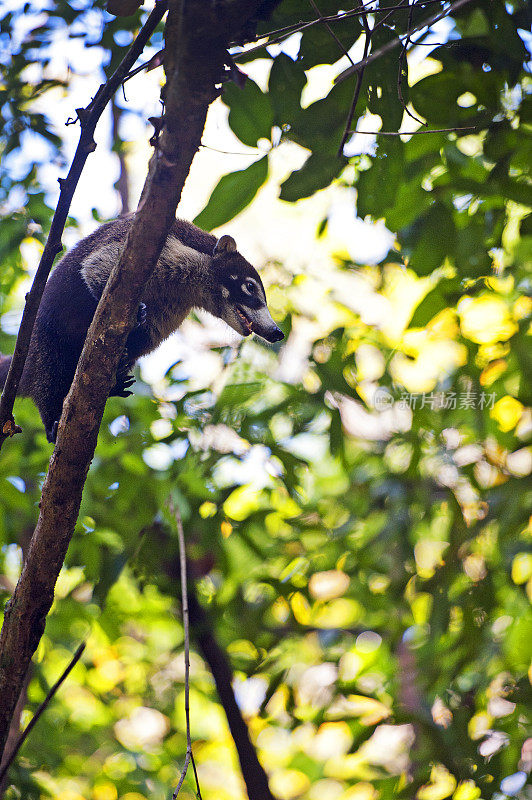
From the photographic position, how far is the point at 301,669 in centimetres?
448

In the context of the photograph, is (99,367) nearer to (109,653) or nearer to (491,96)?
(491,96)

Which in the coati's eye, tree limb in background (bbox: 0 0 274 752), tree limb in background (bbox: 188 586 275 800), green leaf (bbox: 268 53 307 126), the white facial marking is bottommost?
tree limb in background (bbox: 188 586 275 800)

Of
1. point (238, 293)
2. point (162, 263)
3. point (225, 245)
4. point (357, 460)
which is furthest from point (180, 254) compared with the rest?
point (357, 460)

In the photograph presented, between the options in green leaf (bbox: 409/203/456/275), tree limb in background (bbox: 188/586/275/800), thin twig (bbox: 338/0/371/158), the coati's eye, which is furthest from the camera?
tree limb in background (bbox: 188/586/275/800)

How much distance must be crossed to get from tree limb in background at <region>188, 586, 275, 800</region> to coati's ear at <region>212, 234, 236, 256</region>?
5.56 ft

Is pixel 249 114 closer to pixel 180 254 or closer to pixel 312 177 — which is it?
pixel 312 177

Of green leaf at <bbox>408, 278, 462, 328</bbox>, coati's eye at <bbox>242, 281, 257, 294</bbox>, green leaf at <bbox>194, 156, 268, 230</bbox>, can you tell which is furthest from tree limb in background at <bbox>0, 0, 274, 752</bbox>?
coati's eye at <bbox>242, 281, 257, 294</bbox>

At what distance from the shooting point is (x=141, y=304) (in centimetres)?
230

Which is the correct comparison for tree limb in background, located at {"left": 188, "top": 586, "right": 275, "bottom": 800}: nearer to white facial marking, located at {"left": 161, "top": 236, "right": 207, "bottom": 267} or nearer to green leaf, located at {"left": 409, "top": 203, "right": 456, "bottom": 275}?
white facial marking, located at {"left": 161, "top": 236, "right": 207, "bottom": 267}

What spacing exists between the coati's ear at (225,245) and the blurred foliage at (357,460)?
0.52 meters

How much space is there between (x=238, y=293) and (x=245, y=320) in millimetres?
138

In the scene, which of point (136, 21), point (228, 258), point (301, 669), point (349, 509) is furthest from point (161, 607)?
point (136, 21)

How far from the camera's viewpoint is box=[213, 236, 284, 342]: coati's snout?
2949 millimetres

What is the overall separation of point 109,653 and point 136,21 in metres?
4.07
